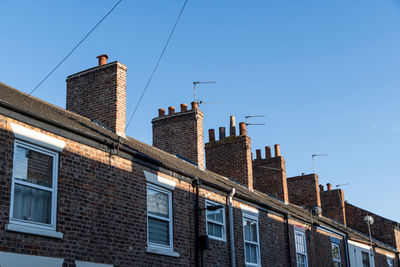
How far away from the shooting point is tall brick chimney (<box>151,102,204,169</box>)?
67.5ft

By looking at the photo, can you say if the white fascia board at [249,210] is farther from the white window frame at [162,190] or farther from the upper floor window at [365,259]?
the upper floor window at [365,259]

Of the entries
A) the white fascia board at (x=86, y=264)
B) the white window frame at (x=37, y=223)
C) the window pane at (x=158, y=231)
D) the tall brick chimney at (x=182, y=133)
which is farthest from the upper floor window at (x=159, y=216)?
the tall brick chimney at (x=182, y=133)

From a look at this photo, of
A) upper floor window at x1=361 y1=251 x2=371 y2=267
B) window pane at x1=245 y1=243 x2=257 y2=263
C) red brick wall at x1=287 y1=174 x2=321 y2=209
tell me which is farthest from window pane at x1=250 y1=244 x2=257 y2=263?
red brick wall at x1=287 y1=174 x2=321 y2=209

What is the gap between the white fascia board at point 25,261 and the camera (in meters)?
9.45

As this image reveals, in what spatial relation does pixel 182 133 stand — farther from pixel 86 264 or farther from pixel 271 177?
pixel 86 264

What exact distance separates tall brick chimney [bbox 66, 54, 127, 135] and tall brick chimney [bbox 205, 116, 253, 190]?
8341mm

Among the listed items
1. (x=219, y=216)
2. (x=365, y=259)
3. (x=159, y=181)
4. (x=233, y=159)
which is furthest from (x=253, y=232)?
(x=365, y=259)

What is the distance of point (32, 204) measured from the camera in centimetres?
1053

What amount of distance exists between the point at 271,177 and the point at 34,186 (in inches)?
717

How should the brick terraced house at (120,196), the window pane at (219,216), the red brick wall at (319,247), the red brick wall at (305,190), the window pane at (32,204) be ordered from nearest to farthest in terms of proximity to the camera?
the window pane at (32,204), the brick terraced house at (120,196), the window pane at (219,216), the red brick wall at (319,247), the red brick wall at (305,190)

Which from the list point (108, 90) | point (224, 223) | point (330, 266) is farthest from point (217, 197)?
point (330, 266)

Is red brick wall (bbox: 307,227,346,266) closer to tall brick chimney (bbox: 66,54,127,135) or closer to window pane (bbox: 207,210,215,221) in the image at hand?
window pane (bbox: 207,210,215,221)

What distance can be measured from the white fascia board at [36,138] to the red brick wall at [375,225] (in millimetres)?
27821

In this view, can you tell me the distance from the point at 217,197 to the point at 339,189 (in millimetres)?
19987
